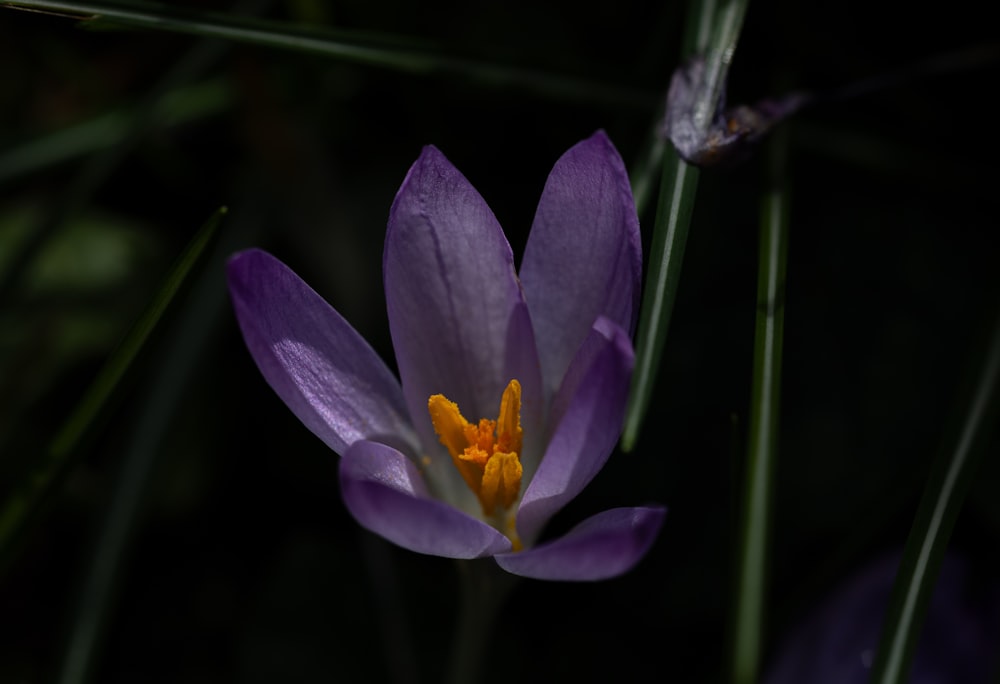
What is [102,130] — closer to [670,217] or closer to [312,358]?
[312,358]

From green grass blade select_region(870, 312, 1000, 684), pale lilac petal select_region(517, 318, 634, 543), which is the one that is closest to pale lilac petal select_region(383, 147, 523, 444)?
pale lilac petal select_region(517, 318, 634, 543)

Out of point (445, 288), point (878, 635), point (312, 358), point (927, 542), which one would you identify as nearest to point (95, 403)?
point (312, 358)

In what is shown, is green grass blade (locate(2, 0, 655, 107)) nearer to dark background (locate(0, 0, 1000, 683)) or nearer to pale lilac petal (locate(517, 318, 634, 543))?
dark background (locate(0, 0, 1000, 683))

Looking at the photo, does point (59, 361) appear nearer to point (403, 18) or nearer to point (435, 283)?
point (403, 18)

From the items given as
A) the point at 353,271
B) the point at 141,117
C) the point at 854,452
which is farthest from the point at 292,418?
the point at 854,452

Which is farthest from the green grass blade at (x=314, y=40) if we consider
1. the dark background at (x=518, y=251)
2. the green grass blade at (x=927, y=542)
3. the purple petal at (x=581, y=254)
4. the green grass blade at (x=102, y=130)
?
the green grass blade at (x=927, y=542)

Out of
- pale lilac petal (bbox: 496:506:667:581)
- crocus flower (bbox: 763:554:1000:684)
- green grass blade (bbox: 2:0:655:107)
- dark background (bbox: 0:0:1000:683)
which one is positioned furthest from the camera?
dark background (bbox: 0:0:1000:683)
